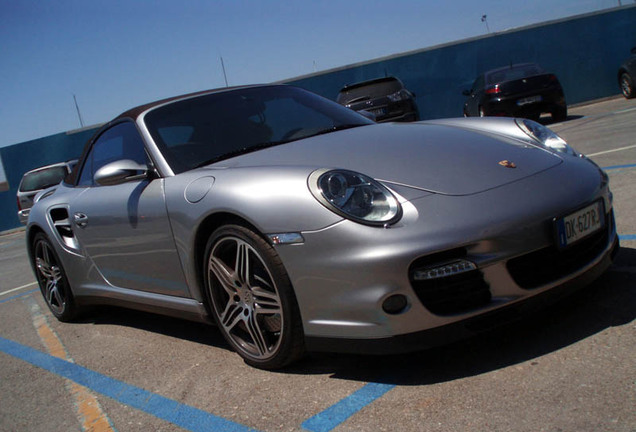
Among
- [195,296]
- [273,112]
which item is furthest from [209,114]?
[195,296]

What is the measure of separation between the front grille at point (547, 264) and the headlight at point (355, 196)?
0.53 metres

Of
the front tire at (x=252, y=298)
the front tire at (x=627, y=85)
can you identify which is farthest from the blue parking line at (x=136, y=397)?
the front tire at (x=627, y=85)

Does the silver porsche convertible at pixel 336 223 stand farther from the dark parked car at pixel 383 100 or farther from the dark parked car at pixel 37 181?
the dark parked car at pixel 37 181

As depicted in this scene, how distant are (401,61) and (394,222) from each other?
16592mm

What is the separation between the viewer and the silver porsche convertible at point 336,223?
2.62m

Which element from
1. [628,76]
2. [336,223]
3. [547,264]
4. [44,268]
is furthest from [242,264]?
[628,76]

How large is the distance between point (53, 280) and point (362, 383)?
3.15 m

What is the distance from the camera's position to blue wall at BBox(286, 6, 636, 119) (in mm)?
17609

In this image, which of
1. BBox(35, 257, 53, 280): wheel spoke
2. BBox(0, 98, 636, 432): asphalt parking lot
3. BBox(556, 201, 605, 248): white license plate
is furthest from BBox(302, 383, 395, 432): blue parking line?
BBox(35, 257, 53, 280): wheel spoke

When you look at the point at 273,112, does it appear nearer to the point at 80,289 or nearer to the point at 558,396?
the point at 80,289

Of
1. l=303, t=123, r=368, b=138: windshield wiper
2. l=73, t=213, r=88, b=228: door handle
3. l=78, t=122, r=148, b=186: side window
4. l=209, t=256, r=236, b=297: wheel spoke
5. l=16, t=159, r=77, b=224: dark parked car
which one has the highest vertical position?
l=78, t=122, r=148, b=186: side window

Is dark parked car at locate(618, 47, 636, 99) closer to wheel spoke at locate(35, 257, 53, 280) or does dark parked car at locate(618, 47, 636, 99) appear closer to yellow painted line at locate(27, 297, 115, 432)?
wheel spoke at locate(35, 257, 53, 280)

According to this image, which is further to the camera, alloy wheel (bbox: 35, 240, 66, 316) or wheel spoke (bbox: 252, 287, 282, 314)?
alloy wheel (bbox: 35, 240, 66, 316)

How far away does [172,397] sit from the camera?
3129mm
